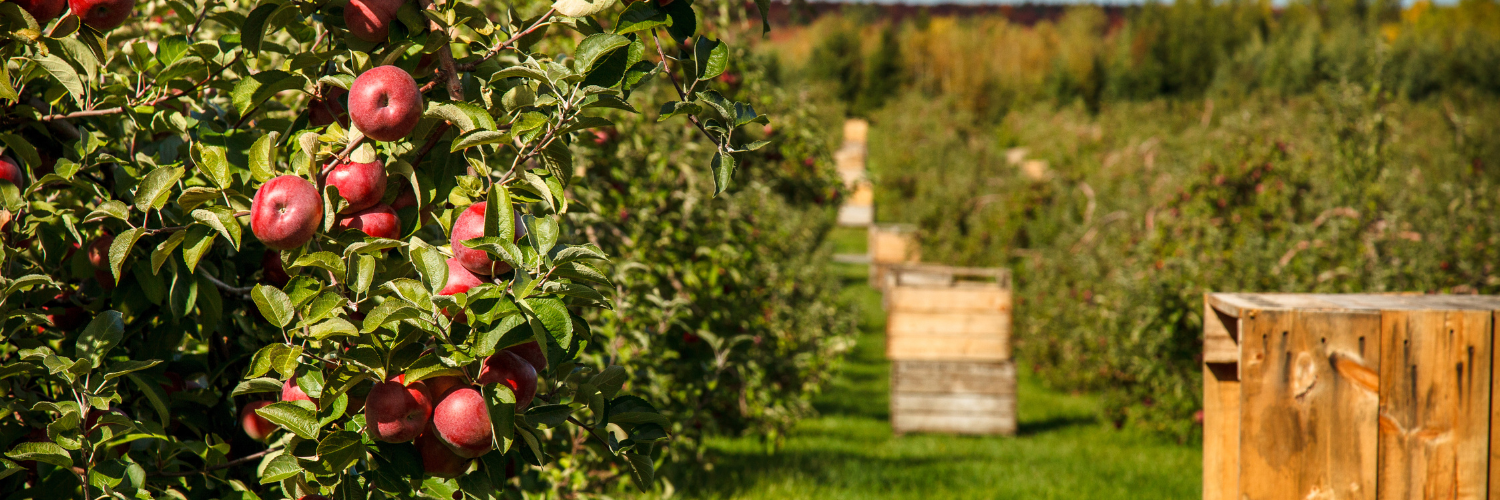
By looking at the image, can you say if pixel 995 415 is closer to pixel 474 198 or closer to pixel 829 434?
pixel 829 434

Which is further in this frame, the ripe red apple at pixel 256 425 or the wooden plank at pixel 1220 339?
the wooden plank at pixel 1220 339

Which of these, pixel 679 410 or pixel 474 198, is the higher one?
pixel 474 198

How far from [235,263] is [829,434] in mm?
4555

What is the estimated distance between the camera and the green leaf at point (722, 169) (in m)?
1.00

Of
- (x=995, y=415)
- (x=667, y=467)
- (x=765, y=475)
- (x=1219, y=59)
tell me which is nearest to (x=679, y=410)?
(x=667, y=467)

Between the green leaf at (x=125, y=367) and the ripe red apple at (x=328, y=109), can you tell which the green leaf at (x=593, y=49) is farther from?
the green leaf at (x=125, y=367)

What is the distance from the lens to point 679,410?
3373 millimetres

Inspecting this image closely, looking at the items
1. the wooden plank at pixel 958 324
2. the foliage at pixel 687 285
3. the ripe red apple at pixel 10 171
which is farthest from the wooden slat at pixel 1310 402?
the wooden plank at pixel 958 324

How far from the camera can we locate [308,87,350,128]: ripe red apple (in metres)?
1.13

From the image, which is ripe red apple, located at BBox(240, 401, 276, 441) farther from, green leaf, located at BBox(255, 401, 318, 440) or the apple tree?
green leaf, located at BBox(255, 401, 318, 440)

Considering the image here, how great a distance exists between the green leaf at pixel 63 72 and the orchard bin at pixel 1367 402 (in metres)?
1.94

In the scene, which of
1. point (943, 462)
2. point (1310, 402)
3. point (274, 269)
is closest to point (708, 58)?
point (274, 269)

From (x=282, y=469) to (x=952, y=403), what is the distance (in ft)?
16.6

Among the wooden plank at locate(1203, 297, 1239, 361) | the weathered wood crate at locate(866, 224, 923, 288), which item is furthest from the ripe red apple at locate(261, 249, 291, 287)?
the weathered wood crate at locate(866, 224, 923, 288)
